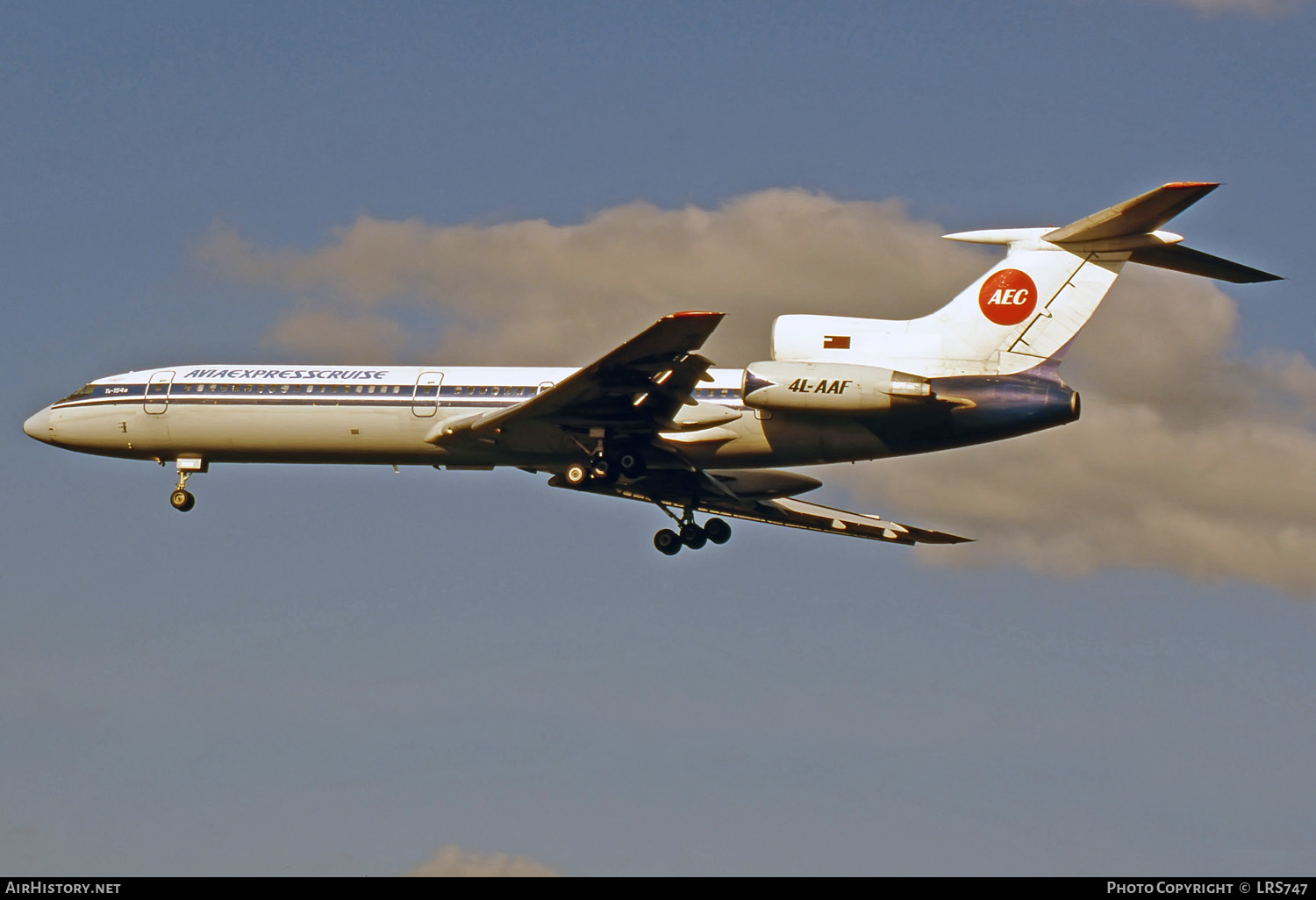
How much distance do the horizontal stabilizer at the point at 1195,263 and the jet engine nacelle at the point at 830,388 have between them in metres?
5.25

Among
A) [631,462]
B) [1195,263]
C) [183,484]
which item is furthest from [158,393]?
[1195,263]

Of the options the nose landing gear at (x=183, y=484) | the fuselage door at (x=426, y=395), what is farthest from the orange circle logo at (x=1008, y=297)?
the nose landing gear at (x=183, y=484)

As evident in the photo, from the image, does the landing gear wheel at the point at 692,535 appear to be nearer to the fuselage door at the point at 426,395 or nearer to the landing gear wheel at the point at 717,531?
the landing gear wheel at the point at 717,531

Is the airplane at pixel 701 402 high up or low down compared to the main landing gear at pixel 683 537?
up

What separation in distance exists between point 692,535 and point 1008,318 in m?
9.47

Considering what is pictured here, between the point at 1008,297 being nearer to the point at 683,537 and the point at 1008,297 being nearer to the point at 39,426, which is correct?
the point at 683,537

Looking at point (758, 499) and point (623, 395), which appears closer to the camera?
point (623, 395)

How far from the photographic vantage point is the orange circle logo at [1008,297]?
3562 centimetres

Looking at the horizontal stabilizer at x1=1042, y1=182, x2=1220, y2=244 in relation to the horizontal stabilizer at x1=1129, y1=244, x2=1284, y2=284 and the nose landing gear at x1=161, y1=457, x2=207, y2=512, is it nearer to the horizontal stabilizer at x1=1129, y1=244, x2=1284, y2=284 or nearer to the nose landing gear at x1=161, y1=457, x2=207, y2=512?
the horizontal stabilizer at x1=1129, y1=244, x2=1284, y2=284

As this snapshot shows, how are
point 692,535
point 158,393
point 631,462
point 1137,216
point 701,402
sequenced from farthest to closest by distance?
1. point 158,393
2. point 692,535
3. point 631,462
4. point 701,402
5. point 1137,216

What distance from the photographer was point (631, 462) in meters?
38.0

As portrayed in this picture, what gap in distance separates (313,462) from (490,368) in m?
4.79
